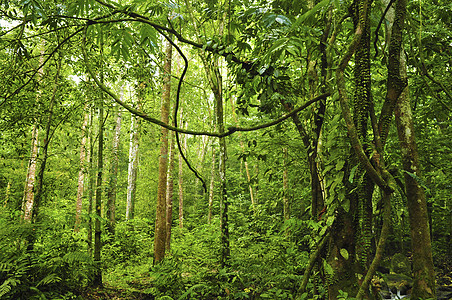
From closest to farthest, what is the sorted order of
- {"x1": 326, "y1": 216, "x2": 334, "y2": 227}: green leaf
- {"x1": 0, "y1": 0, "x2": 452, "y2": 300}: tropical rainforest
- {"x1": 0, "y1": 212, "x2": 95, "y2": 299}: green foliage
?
{"x1": 0, "y1": 0, "x2": 452, "y2": 300}: tropical rainforest → {"x1": 326, "y1": 216, "x2": 334, "y2": 227}: green leaf → {"x1": 0, "y1": 212, "x2": 95, "y2": 299}: green foliage

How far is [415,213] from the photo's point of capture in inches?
137

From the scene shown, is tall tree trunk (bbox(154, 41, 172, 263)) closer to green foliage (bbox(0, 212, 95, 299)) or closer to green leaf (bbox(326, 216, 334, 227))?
green foliage (bbox(0, 212, 95, 299))

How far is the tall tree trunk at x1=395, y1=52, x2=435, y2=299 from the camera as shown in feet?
11.1

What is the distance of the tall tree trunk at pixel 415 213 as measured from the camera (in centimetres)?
338

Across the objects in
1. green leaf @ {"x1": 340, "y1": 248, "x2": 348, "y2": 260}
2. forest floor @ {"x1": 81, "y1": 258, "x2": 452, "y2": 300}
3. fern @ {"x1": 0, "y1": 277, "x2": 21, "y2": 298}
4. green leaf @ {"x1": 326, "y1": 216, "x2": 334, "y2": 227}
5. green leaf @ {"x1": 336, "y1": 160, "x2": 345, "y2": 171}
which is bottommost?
forest floor @ {"x1": 81, "y1": 258, "x2": 452, "y2": 300}

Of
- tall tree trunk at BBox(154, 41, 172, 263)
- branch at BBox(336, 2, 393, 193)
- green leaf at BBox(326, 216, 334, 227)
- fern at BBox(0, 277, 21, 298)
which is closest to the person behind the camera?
branch at BBox(336, 2, 393, 193)

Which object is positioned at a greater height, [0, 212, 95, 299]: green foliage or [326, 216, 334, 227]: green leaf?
[326, 216, 334, 227]: green leaf

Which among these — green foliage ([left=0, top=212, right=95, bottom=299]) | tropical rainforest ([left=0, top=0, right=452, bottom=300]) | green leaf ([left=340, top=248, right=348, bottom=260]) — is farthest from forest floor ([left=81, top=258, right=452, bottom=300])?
green leaf ([left=340, top=248, right=348, bottom=260])

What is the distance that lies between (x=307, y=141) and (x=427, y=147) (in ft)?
18.6

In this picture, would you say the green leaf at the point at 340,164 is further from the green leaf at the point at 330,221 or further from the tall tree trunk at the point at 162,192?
the tall tree trunk at the point at 162,192

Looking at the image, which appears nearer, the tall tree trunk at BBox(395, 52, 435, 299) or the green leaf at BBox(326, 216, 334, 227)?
the green leaf at BBox(326, 216, 334, 227)

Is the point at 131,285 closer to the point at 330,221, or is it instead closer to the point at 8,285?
the point at 8,285

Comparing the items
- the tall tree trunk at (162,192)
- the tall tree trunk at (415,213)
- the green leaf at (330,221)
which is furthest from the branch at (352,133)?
the tall tree trunk at (162,192)

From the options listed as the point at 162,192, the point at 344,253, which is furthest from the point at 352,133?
the point at 162,192
